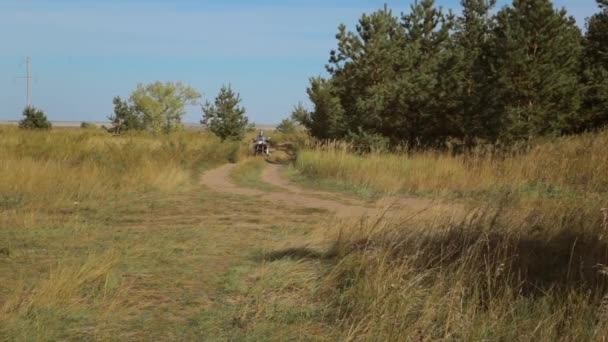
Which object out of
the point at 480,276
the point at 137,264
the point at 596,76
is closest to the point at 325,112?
the point at 596,76

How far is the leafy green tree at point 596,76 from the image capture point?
21734 mm

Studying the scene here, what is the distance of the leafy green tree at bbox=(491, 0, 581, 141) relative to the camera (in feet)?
58.1

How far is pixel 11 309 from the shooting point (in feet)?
13.3

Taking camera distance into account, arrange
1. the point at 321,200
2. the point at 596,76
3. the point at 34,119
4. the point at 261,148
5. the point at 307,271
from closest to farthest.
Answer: the point at 307,271
the point at 321,200
the point at 596,76
the point at 261,148
the point at 34,119

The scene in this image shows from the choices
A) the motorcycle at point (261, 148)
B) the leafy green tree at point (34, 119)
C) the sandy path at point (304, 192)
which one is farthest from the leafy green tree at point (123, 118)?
the sandy path at point (304, 192)

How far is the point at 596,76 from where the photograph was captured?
22.8 meters

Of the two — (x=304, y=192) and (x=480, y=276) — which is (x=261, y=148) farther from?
(x=480, y=276)

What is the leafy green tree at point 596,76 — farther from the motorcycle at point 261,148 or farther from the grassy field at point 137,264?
the motorcycle at point 261,148

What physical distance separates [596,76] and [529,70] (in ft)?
22.4

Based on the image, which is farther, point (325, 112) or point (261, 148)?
point (261, 148)

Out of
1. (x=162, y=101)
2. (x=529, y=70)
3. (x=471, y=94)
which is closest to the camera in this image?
(x=529, y=70)

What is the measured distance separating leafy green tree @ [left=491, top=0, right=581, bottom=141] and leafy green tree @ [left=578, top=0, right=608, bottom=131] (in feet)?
8.82

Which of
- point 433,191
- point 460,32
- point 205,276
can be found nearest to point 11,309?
point 205,276

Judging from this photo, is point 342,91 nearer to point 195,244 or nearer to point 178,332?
point 195,244
